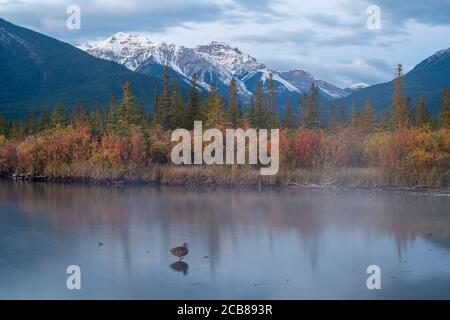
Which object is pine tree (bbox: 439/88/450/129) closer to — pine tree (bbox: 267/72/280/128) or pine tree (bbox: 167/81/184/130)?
pine tree (bbox: 267/72/280/128)

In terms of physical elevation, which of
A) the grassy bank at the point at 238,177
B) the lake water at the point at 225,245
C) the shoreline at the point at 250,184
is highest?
the grassy bank at the point at 238,177

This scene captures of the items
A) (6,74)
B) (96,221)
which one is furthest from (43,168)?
(6,74)

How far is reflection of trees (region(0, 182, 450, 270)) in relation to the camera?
21.6 metres

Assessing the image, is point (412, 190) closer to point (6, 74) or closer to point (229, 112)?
point (229, 112)

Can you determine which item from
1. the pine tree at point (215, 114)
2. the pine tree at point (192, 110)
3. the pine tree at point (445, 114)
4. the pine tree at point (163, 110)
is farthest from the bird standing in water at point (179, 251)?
the pine tree at point (163, 110)

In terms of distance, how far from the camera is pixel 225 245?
19266mm

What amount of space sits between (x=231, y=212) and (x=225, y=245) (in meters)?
6.99

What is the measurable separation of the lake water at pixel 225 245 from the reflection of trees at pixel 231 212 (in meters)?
0.05

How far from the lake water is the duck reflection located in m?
0.03

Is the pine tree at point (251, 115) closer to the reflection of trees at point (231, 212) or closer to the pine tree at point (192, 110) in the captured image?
the pine tree at point (192, 110)

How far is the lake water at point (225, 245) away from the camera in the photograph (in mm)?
14422

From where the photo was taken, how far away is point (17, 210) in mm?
26344

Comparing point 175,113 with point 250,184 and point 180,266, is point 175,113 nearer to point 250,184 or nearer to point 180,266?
point 250,184

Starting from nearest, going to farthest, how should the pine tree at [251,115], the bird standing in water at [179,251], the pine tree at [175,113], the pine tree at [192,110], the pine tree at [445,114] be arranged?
the bird standing in water at [179,251] < the pine tree at [445,114] < the pine tree at [251,115] < the pine tree at [175,113] < the pine tree at [192,110]
